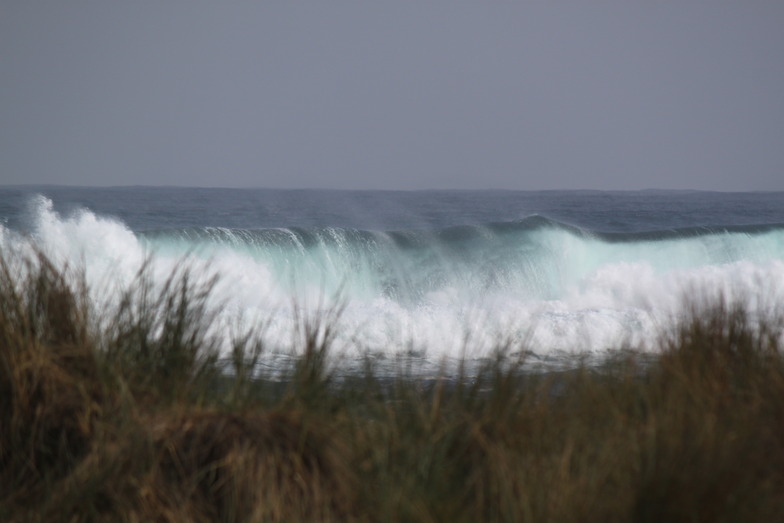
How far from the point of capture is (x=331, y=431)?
371 centimetres

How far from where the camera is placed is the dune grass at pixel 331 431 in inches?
120

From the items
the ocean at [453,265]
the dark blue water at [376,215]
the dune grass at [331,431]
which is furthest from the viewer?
the dark blue water at [376,215]

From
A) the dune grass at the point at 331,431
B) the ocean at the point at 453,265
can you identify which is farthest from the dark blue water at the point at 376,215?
the dune grass at the point at 331,431

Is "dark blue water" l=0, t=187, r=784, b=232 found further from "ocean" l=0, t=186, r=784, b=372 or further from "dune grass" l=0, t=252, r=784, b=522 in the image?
"dune grass" l=0, t=252, r=784, b=522

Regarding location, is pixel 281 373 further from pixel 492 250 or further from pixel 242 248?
pixel 492 250

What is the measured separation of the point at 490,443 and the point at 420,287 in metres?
11.9

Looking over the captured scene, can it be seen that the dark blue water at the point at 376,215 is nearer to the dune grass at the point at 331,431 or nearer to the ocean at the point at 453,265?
the ocean at the point at 453,265

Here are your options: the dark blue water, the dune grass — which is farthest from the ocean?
the dune grass

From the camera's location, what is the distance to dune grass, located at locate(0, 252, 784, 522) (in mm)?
3043

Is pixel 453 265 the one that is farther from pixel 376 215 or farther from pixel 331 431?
pixel 331 431

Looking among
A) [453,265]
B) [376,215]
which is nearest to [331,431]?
[453,265]

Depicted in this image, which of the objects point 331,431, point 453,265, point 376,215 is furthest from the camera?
point 376,215

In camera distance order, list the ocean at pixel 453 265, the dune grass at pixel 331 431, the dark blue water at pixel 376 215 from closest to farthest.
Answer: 1. the dune grass at pixel 331 431
2. the ocean at pixel 453 265
3. the dark blue water at pixel 376 215

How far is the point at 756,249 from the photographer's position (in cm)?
2016
